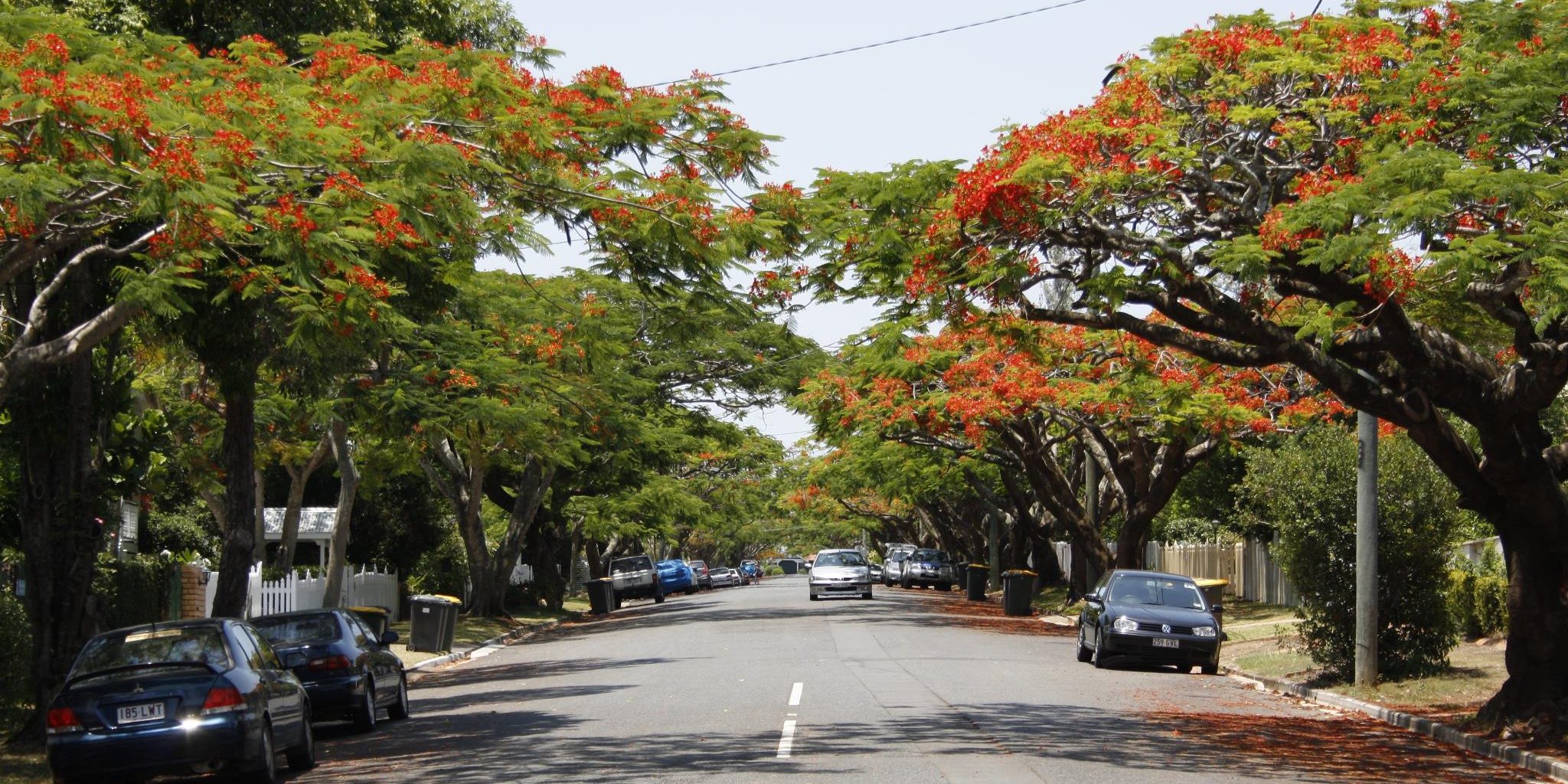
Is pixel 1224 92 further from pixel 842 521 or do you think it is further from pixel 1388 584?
pixel 842 521

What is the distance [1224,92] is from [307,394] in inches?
494

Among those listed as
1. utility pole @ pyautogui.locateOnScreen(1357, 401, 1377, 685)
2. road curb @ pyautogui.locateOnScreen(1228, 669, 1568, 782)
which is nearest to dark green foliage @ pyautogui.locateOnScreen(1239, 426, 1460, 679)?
utility pole @ pyautogui.locateOnScreen(1357, 401, 1377, 685)

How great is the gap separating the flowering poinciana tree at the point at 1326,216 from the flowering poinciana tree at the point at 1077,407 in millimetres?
4174

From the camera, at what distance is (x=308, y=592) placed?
3028 cm

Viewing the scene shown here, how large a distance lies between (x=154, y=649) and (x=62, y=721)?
91 centimetres

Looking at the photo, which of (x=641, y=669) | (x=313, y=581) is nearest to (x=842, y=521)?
(x=313, y=581)

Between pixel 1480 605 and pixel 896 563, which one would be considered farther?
pixel 896 563

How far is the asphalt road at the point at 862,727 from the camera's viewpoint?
1175 centimetres

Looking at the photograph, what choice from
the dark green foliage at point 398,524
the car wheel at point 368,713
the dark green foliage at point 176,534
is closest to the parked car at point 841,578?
the dark green foliage at point 398,524

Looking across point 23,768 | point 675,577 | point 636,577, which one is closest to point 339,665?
point 23,768

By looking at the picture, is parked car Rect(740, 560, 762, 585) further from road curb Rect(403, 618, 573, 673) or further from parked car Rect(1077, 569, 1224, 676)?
parked car Rect(1077, 569, 1224, 676)

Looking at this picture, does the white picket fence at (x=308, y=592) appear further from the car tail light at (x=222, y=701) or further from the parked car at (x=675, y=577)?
the parked car at (x=675, y=577)

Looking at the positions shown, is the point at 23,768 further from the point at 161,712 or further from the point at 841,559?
the point at 841,559

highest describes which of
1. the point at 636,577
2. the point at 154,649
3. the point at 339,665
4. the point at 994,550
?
the point at 994,550
